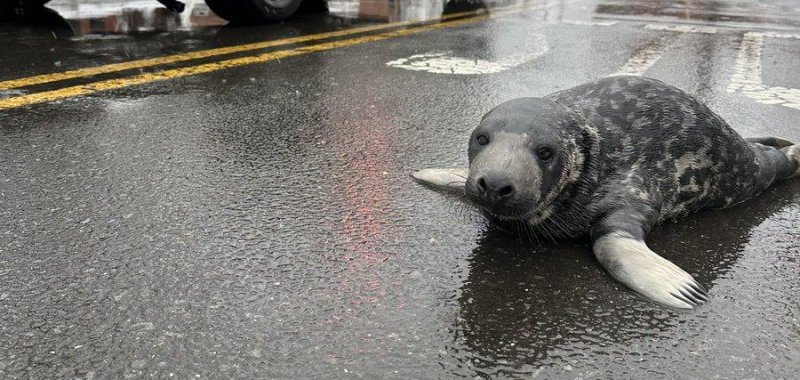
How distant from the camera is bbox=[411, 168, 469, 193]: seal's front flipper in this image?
3.25m

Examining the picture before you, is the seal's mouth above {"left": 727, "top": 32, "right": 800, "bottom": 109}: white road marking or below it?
below

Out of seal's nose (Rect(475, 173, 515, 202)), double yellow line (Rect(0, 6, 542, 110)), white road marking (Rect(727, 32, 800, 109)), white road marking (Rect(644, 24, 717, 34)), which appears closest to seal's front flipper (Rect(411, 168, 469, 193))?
seal's nose (Rect(475, 173, 515, 202))

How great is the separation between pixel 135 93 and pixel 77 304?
309 cm

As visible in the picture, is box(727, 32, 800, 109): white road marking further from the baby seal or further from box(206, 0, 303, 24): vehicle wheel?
box(206, 0, 303, 24): vehicle wheel

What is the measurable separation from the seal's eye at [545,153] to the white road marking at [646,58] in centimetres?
398

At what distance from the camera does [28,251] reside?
2.45 m

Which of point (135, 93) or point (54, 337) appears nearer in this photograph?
point (54, 337)

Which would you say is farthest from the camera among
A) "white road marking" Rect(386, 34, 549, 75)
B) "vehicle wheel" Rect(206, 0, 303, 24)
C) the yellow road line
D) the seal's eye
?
"vehicle wheel" Rect(206, 0, 303, 24)

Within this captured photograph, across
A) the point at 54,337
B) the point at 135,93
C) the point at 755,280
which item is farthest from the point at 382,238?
the point at 135,93

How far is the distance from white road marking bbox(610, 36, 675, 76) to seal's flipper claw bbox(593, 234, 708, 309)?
13.3ft

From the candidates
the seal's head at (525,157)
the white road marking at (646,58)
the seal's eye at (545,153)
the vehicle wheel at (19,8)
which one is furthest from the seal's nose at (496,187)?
the vehicle wheel at (19,8)

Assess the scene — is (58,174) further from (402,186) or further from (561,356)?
(561,356)

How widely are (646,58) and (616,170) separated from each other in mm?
4979

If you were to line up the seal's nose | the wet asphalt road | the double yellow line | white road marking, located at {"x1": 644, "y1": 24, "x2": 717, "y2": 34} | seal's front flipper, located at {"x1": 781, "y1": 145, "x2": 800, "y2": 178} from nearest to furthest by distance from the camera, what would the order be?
the wet asphalt road → the seal's nose → seal's front flipper, located at {"x1": 781, "y1": 145, "x2": 800, "y2": 178} → the double yellow line → white road marking, located at {"x1": 644, "y1": 24, "x2": 717, "y2": 34}
